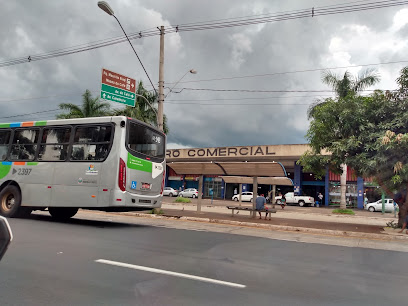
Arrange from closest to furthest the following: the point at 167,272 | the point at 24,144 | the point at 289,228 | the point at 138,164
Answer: the point at 167,272 → the point at 138,164 → the point at 24,144 → the point at 289,228

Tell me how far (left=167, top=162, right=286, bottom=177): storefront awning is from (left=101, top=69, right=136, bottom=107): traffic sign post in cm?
396

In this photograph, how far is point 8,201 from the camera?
37.6 feet

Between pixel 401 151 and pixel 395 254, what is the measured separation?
5346mm

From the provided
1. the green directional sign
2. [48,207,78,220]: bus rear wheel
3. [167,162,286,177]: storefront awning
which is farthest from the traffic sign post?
[48,207,78,220]: bus rear wheel

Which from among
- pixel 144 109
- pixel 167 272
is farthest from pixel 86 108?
pixel 167 272

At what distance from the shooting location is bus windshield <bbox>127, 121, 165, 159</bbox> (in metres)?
10.2

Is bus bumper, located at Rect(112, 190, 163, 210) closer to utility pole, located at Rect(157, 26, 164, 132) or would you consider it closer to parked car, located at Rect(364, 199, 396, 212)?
utility pole, located at Rect(157, 26, 164, 132)

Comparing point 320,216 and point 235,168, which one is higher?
point 235,168

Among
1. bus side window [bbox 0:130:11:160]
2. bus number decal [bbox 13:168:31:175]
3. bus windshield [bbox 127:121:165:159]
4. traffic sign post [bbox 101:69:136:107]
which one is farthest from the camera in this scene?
traffic sign post [bbox 101:69:136:107]

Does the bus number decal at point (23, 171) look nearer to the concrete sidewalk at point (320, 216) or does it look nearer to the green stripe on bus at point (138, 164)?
the green stripe on bus at point (138, 164)

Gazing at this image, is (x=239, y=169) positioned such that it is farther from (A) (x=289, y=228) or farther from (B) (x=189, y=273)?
(B) (x=189, y=273)

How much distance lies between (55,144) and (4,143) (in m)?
2.51

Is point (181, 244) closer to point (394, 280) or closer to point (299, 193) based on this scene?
point (394, 280)

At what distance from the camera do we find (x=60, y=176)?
34.4 feet
